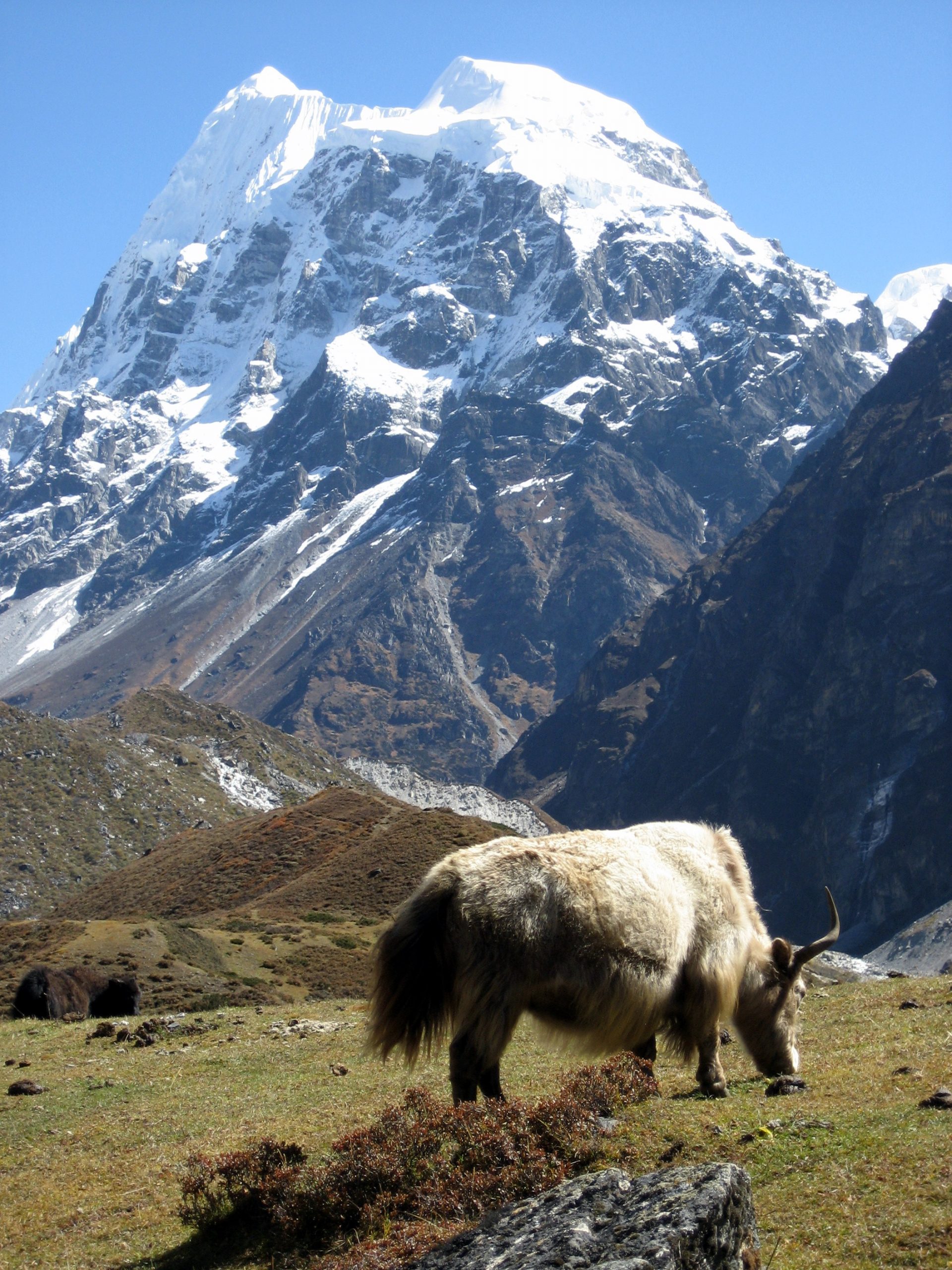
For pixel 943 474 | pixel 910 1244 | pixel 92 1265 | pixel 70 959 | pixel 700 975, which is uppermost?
pixel 943 474

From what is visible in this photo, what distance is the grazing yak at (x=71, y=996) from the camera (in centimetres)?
3031

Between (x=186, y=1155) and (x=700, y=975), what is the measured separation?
6.16m

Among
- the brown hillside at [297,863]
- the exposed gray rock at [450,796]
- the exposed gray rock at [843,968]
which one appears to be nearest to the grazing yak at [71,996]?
the brown hillside at [297,863]

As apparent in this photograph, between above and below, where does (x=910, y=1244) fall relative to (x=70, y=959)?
above

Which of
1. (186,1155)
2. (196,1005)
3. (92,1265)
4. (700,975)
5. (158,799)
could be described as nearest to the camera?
(92,1265)

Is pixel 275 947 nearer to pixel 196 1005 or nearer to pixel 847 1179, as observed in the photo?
pixel 196 1005

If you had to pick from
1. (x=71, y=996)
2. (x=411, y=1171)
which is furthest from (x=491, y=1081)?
(x=71, y=996)

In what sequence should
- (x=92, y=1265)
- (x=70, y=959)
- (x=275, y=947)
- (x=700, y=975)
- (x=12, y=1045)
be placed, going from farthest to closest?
(x=275, y=947)
(x=70, y=959)
(x=12, y=1045)
(x=700, y=975)
(x=92, y=1265)

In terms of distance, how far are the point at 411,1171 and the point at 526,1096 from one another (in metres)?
3.44

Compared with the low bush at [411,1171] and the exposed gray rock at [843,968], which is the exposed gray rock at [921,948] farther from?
the low bush at [411,1171]

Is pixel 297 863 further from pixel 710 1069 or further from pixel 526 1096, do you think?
pixel 710 1069

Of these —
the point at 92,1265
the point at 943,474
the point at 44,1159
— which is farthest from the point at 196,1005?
the point at 943,474

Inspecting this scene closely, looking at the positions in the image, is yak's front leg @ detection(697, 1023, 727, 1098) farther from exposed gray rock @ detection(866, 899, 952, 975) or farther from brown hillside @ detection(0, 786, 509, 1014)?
exposed gray rock @ detection(866, 899, 952, 975)

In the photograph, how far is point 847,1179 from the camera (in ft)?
28.7
